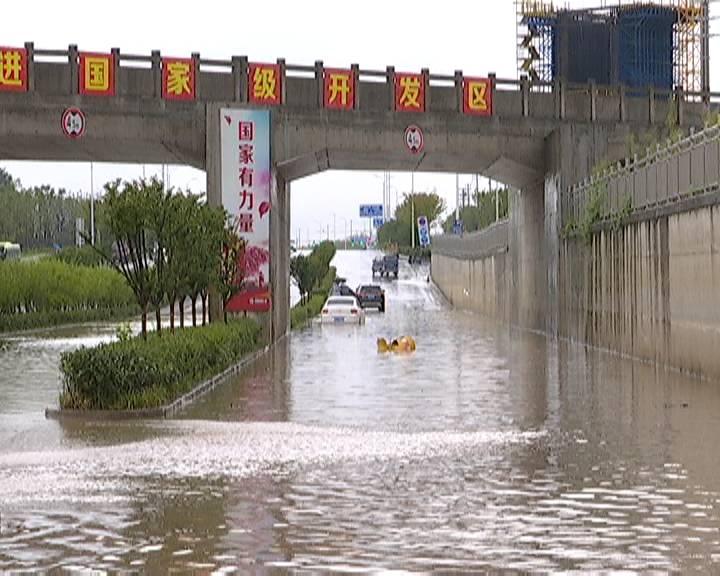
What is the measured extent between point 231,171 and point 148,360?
20.9 metres

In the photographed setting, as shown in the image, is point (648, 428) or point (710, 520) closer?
point (710, 520)

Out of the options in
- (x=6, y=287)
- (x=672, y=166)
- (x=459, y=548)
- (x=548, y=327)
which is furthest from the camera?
(x=6, y=287)

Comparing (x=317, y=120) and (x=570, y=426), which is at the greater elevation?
(x=317, y=120)

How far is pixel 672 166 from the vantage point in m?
33.3

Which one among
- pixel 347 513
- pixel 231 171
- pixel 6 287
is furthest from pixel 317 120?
pixel 347 513

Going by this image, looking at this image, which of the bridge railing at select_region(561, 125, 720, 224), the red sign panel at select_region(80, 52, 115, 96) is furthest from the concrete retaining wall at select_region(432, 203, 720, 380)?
the red sign panel at select_region(80, 52, 115, 96)

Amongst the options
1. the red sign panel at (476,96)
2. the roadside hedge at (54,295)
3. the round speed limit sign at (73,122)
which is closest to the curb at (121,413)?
the round speed limit sign at (73,122)

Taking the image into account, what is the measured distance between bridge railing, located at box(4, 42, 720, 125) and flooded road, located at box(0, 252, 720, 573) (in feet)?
55.8

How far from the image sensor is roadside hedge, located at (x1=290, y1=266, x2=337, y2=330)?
60.3 metres

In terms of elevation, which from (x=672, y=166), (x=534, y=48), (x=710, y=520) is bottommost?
(x=710, y=520)

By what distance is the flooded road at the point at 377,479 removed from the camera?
10.5 m

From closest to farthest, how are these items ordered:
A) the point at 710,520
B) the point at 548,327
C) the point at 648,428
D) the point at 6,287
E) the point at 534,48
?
1. the point at 710,520
2. the point at 648,428
3. the point at 548,327
4. the point at 6,287
5. the point at 534,48

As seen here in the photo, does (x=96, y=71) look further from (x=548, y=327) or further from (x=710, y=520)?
(x=710, y=520)

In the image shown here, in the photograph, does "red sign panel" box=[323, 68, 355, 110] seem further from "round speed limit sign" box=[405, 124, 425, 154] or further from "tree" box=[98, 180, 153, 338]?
"tree" box=[98, 180, 153, 338]
